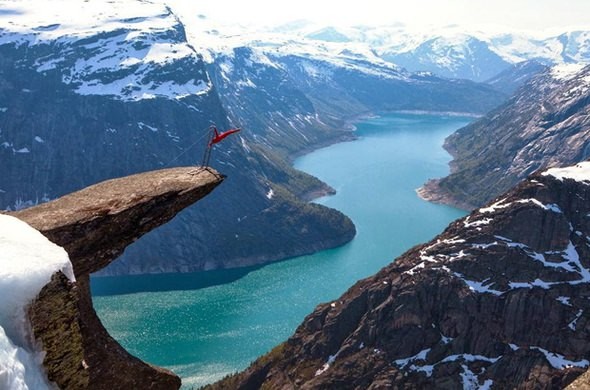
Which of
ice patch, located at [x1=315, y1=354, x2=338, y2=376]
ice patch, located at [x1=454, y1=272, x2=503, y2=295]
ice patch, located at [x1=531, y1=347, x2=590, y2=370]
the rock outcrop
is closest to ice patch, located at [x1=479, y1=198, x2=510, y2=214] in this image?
ice patch, located at [x1=454, y1=272, x2=503, y2=295]

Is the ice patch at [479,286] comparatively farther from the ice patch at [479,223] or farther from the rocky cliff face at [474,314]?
the ice patch at [479,223]

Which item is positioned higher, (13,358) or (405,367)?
(13,358)

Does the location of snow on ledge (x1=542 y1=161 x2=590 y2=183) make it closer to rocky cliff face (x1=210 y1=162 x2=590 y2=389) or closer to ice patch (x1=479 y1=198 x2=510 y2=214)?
rocky cliff face (x1=210 y1=162 x2=590 y2=389)

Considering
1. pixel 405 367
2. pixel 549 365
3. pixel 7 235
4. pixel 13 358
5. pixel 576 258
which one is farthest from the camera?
pixel 576 258

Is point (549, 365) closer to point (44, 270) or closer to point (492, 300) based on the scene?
point (492, 300)

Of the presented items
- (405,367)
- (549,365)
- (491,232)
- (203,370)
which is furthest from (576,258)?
(203,370)
